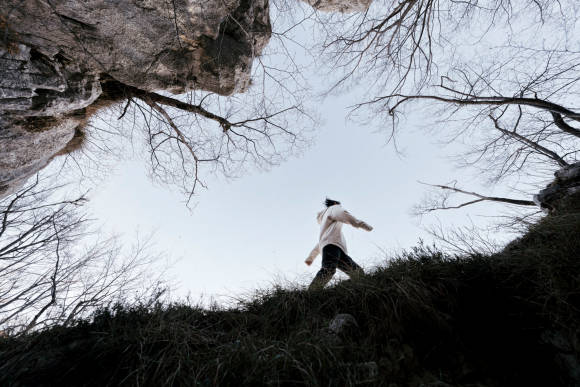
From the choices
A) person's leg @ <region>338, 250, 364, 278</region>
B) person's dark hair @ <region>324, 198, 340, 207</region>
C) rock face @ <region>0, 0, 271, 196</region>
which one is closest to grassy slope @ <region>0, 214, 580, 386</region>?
person's leg @ <region>338, 250, 364, 278</region>

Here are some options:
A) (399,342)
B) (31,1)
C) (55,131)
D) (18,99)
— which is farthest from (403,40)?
(55,131)

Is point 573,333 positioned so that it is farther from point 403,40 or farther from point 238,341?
point 403,40

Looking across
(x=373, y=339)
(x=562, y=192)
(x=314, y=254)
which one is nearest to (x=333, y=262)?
(x=314, y=254)

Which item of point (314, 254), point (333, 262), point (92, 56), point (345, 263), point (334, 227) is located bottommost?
point (345, 263)

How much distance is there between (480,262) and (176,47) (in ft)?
16.8

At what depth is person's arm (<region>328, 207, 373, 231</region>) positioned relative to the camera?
4.55m

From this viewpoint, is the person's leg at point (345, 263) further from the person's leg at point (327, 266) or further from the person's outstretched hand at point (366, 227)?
the person's outstretched hand at point (366, 227)

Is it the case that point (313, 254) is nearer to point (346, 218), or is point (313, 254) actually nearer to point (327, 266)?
point (327, 266)

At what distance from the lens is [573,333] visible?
171 cm

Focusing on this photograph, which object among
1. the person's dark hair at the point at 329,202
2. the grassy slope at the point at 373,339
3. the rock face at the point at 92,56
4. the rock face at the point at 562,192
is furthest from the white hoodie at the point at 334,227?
the rock face at the point at 92,56

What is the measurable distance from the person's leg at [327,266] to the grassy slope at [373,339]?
600 millimetres

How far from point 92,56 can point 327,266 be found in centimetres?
408

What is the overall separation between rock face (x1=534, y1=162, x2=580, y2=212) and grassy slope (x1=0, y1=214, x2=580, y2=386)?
129 cm

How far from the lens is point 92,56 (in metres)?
2.20
